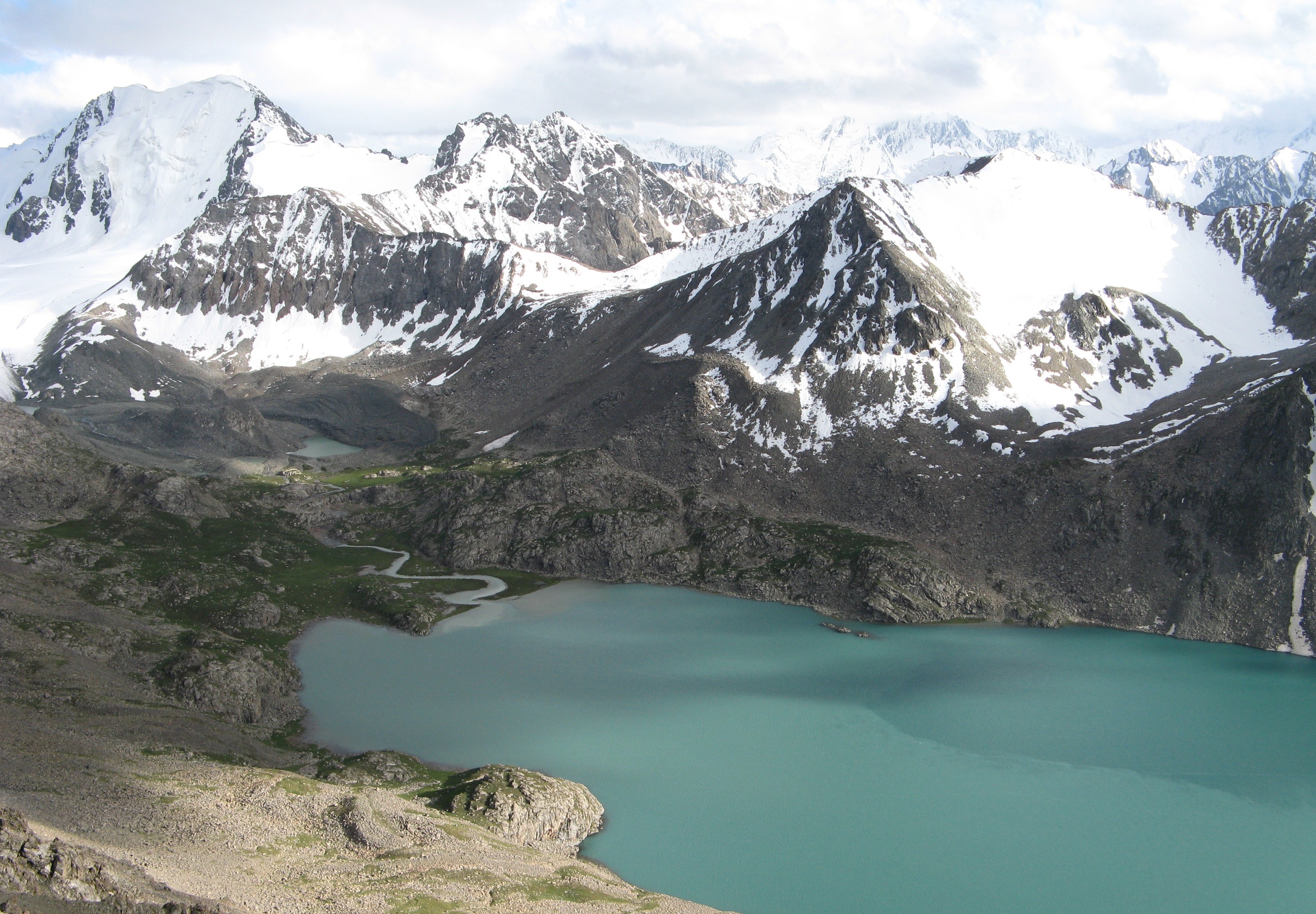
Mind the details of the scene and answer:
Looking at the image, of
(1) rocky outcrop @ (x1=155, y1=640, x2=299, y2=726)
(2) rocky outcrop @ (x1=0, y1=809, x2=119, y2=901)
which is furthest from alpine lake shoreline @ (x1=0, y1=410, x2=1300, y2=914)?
(1) rocky outcrop @ (x1=155, y1=640, x2=299, y2=726)

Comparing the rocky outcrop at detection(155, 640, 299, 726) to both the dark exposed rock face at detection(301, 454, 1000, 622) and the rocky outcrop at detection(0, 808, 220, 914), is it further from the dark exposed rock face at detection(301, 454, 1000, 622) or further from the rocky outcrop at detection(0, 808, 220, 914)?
the dark exposed rock face at detection(301, 454, 1000, 622)

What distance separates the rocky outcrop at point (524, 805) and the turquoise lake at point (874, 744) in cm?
184

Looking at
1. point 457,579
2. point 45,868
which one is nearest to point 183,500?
point 457,579

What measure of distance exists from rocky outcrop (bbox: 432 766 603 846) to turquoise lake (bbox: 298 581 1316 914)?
1.84 metres

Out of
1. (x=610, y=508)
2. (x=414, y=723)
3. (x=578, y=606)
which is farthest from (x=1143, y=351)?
(x=414, y=723)

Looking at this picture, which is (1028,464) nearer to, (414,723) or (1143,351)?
(1143,351)

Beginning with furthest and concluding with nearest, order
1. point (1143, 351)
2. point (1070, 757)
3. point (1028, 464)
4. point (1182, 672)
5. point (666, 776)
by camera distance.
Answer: point (1143, 351)
point (1028, 464)
point (1182, 672)
point (1070, 757)
point (666, 776)

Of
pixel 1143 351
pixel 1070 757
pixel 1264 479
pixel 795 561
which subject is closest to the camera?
pixel 1070 757

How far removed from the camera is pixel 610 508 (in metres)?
142

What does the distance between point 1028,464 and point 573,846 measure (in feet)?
322

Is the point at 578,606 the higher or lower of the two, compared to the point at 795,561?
lower

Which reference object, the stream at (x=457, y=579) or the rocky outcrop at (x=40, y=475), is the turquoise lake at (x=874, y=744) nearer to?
the stream at (x=457, y=579)

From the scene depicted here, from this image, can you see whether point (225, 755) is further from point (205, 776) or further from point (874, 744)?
point (874, 744)

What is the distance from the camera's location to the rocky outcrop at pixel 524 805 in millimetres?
67000
